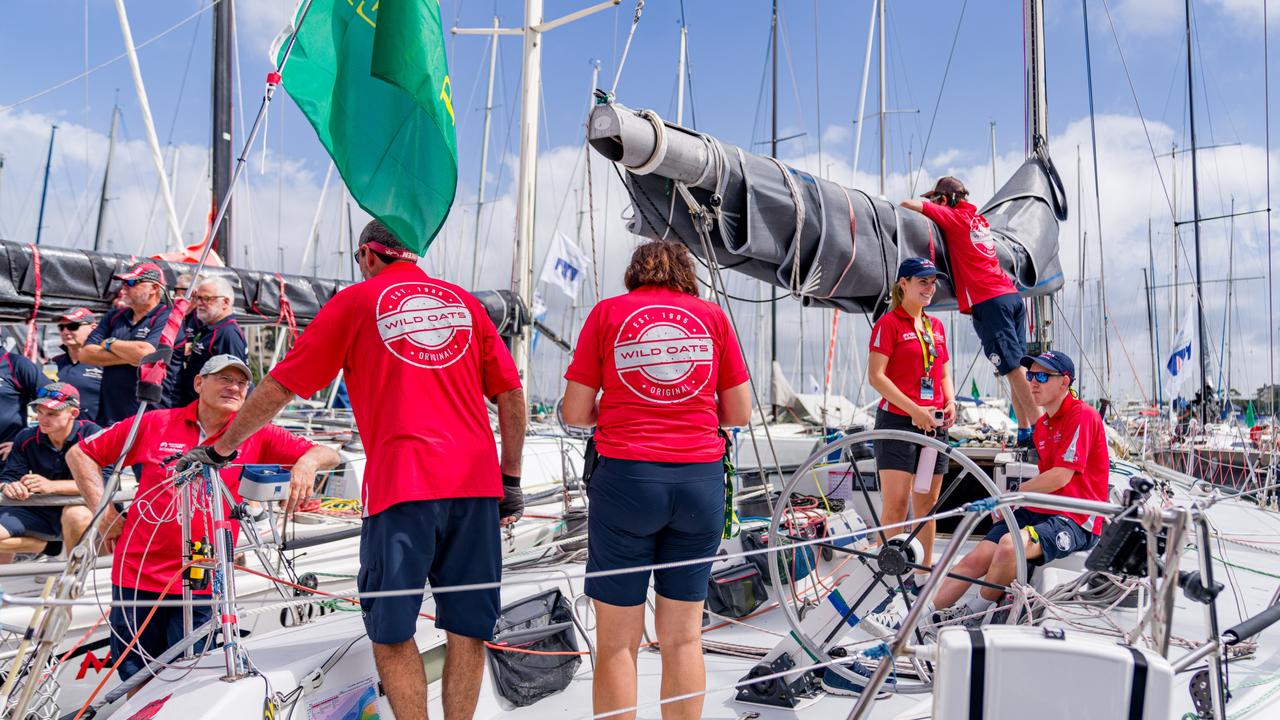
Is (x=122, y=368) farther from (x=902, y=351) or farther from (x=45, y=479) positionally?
(x=902, y=351)

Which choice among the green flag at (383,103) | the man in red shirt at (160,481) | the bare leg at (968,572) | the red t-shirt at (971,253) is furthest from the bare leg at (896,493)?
the man in red shirt at (160,481)

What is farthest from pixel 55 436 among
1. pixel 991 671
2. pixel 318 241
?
pixel 318 241

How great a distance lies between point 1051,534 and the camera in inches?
126

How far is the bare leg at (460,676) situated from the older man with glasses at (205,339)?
A: 219cm

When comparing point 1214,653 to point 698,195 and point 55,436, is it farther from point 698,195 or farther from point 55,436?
point 55,436

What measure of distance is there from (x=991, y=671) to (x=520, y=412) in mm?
1453

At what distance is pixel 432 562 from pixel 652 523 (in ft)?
1.97

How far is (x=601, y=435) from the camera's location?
240 centimetres

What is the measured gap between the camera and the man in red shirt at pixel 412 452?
2.16 metres

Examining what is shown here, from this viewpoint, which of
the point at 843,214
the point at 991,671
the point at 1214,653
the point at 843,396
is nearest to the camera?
the point at 991,671

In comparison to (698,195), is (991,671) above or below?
below

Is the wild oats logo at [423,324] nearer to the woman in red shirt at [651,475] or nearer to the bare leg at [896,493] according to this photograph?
the woman in red shirt at [651,475]

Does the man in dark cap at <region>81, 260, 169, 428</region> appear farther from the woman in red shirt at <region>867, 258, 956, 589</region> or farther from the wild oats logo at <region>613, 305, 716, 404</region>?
the woman in red shirt at <region>867, 258, 956, 589</region>

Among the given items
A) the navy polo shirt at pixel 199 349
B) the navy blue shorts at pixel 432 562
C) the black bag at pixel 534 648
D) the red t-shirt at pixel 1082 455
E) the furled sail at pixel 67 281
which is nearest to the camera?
the navy blue shorts at pixel 432 562
